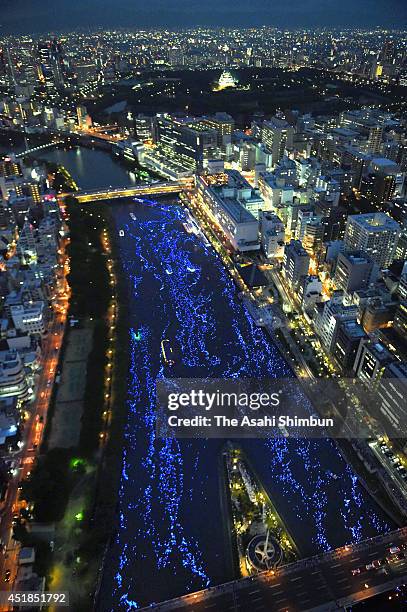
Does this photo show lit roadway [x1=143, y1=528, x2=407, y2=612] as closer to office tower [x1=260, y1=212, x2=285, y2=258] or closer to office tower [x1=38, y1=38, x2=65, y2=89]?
office tower [x1=260, y1=212, x2=285, y2=258]

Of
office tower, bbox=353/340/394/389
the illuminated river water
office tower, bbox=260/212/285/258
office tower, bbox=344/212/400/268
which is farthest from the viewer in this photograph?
office tower, bbox=260/212/285/258

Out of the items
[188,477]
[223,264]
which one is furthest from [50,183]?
[188,477]

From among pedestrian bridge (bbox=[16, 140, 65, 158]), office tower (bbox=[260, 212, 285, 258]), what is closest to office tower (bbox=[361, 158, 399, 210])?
office tower (bbox=[260, 212, 285, 258])

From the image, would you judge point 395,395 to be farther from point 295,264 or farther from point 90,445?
point 90,445

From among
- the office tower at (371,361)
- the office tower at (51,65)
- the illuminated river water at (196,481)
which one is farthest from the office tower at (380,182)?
the office tower at (51,65)

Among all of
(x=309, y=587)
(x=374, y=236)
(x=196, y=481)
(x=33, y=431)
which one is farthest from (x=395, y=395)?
(x=33, y=431)

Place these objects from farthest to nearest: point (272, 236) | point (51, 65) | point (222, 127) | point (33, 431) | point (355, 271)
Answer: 1. point (51, 65)
2. point (222, 127)
3. point (272, 236)
4. point (355, 271)
5. point (33, 431)
